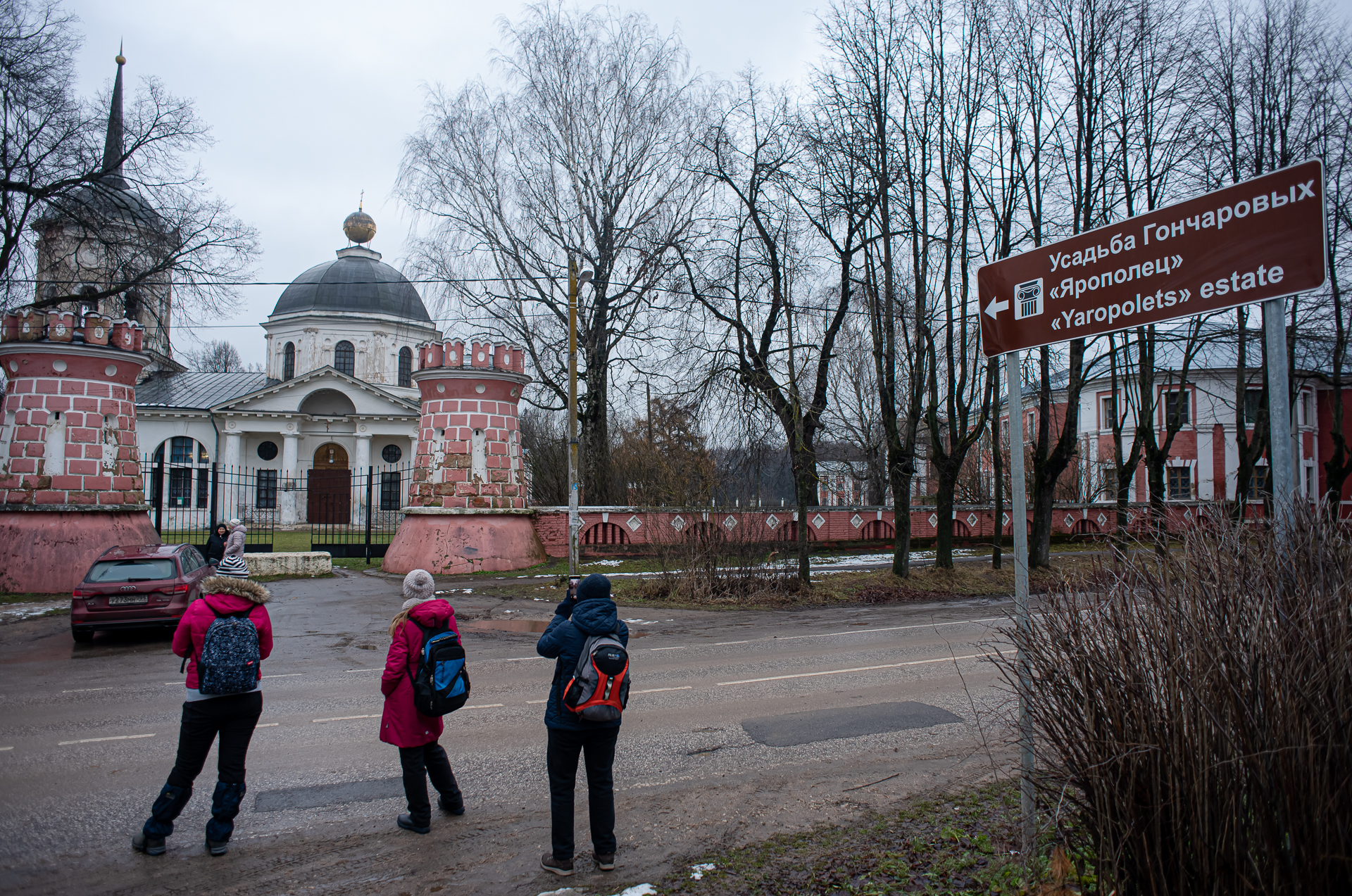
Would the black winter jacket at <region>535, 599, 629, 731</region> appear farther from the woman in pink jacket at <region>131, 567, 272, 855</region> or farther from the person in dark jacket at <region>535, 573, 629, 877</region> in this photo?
the woman in pink jacket at <region>131, 567, 272, 855</region>

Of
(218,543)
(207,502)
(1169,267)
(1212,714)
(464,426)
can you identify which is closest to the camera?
(1212,714)

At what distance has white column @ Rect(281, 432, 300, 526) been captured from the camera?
39625 millimetres

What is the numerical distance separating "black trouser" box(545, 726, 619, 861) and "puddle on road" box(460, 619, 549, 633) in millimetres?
9087

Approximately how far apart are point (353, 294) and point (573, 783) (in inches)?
1885

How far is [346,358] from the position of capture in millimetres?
46750

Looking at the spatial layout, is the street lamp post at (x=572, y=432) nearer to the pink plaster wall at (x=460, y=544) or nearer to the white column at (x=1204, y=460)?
the pink plaster wall at (x=460, y=544)

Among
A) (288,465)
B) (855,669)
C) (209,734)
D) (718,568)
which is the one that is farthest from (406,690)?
(288,465)

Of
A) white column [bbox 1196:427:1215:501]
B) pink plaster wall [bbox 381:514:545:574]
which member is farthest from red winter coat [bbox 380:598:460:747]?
white column [bbox 1196:427:1215:501]

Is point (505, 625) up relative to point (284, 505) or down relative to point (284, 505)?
down

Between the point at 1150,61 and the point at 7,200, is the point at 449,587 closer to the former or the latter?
the point at 7,200

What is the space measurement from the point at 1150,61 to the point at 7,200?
2451 cm

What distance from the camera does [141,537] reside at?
59.0 ft

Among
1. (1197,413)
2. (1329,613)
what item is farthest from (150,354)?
(1197,413)

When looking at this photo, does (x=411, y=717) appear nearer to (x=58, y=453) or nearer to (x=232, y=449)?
(x=58, y=453)
